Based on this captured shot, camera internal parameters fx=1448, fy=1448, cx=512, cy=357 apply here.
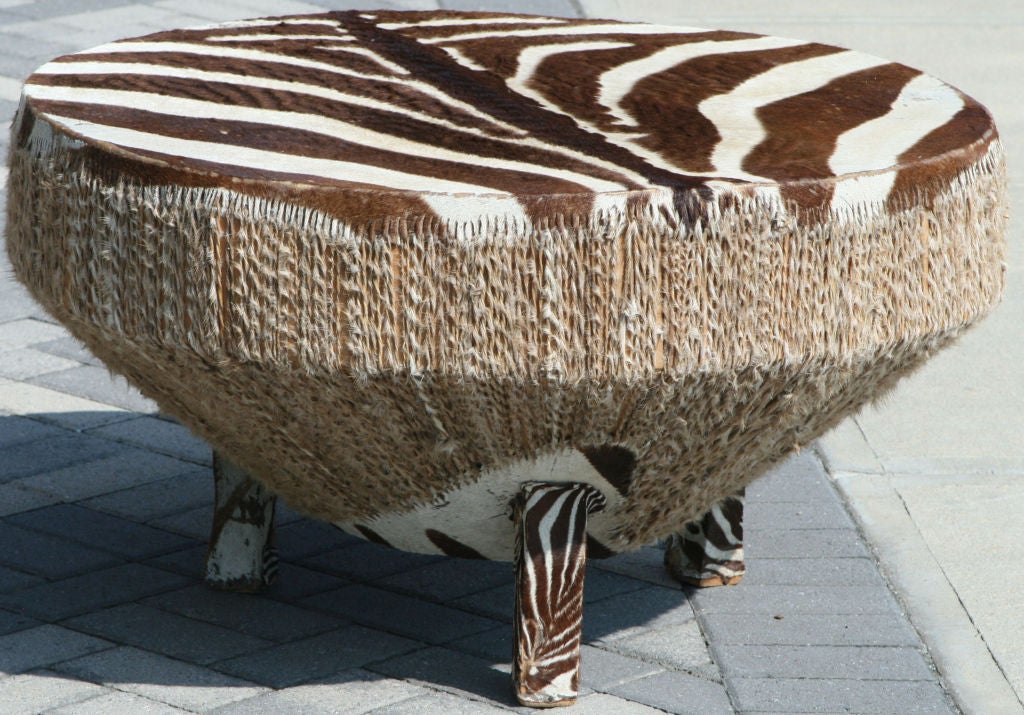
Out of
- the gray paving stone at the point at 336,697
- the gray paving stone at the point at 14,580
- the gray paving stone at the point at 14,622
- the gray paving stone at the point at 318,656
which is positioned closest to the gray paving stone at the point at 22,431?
the gray paving stone at the point at 14,580

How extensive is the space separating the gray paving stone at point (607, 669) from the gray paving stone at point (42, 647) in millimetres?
711

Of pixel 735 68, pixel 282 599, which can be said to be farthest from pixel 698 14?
pixel 282 599

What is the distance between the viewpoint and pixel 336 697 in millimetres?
2023

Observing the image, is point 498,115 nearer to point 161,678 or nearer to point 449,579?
point 449,579

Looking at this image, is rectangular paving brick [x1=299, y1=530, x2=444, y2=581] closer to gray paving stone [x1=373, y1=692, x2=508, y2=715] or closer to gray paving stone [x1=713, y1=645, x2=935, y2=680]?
gray paving stone [x1=373, y1=692, x2=508, y2=715]

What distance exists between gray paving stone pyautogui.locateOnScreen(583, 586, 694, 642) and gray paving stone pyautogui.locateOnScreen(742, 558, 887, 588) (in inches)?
5.7

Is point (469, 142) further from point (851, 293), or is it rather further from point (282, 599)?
point (282, 599)

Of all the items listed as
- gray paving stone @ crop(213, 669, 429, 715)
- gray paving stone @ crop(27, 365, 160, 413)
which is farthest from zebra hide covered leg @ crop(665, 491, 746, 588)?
gray paving stone @ crop(27, 365, 160, 413)

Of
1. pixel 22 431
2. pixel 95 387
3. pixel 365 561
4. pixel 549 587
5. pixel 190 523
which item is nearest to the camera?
pixel 549 587

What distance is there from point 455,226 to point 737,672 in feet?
2.92

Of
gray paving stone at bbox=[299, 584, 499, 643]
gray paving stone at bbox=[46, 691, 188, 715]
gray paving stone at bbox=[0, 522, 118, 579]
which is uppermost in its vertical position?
gray paving stone at bbox=[46, 691, 188, 715]

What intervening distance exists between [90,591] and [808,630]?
115 centimetres

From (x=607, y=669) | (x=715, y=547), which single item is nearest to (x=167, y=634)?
(x=607, y=669)

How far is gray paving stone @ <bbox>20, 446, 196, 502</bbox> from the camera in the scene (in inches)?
108
